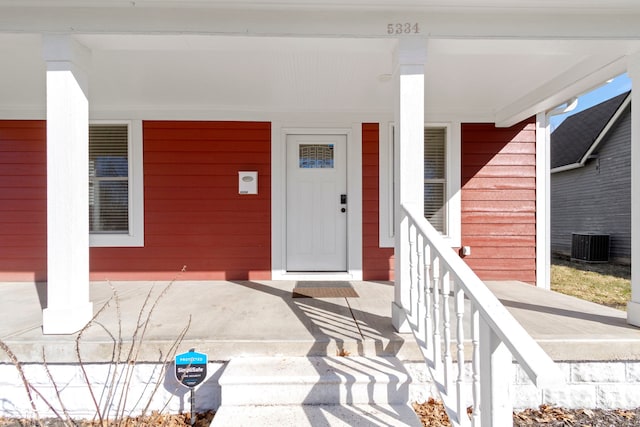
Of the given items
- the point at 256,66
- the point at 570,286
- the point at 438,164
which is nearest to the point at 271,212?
the point at 256,66

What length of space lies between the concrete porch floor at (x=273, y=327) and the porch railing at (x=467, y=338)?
334 millimetres

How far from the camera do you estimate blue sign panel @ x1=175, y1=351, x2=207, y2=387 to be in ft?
6.66

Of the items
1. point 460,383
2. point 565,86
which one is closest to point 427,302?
point 460,383

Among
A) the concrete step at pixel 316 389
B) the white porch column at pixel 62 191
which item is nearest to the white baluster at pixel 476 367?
the concrete step at pixel 316 389

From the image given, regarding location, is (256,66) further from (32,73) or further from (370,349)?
(370,349)

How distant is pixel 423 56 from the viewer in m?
2.37

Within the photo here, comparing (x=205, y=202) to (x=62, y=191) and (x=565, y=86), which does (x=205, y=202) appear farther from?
(x=565, y=86)

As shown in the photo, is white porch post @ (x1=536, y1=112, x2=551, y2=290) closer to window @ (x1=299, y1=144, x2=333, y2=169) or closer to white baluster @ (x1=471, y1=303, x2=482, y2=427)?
window @ (x1=299, y1=144, x2=333, y2=169)

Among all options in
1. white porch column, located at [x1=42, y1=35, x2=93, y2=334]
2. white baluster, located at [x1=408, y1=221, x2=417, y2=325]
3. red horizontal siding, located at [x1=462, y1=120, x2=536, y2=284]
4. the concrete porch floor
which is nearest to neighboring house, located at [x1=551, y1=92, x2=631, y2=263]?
red horizontal siding, located at [x1=462, y1=120, x2=536, y2=284]

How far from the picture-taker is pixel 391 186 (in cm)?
430

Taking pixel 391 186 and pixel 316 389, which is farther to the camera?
pixel 391 186

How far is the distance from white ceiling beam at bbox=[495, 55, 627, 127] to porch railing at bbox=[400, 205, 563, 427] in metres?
2.07

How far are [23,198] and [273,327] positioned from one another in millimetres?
3852

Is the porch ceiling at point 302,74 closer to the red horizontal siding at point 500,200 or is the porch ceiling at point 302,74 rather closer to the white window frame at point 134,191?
the white window frame at point 134,191
